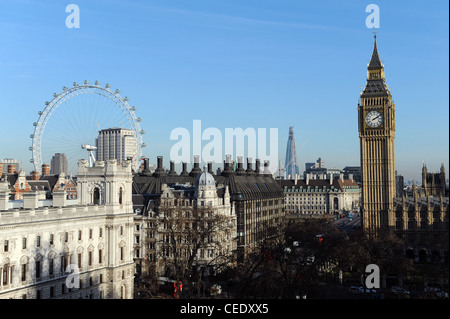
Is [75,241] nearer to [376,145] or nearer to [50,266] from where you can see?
[50,266]

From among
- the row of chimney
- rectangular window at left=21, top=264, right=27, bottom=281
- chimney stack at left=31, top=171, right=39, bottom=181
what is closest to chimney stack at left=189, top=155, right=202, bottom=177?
the row of chimney

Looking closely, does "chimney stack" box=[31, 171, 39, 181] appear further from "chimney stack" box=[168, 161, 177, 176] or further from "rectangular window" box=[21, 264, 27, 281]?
"rectangular window" box=[21, 264, 27, 281]

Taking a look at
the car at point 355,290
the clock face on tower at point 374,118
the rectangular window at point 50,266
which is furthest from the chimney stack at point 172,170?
the rectangular window at point 50,266

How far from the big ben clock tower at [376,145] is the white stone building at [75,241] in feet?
274

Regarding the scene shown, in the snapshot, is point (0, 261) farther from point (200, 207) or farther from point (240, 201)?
point (240, 201)

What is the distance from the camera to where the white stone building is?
6425 cm

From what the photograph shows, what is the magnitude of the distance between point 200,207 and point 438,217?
170 feet

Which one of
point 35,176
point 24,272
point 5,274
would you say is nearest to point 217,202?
point 35,176

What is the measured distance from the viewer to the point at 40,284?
67.2 meters

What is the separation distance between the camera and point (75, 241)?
2923 inches

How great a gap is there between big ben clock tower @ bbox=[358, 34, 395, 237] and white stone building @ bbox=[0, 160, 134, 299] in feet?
274

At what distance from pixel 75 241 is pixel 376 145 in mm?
98504

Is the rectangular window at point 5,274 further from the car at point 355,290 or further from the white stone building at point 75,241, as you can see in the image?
the car at point 355,290
